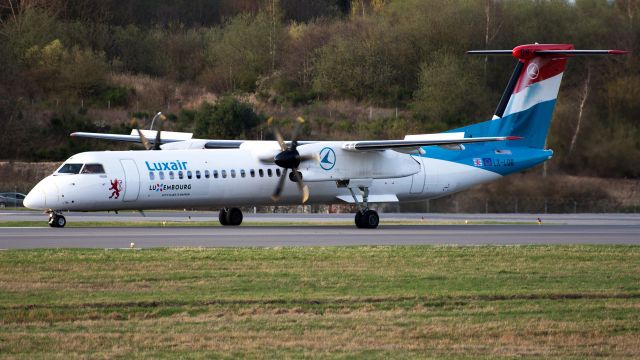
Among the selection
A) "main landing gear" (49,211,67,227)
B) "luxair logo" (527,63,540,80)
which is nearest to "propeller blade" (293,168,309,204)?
"main landing gear" (49,211,67,227)

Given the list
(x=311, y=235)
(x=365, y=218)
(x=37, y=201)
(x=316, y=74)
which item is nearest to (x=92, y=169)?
(x=37, y=201)

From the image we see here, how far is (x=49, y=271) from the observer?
744 inches

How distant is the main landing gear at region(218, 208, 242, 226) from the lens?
3353 cm

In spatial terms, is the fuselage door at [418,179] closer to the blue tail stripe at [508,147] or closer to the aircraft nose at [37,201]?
the blue tail stripe at [508,147]

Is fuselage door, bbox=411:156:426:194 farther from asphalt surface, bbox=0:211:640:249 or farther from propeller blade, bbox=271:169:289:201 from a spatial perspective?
propeller blade, bbox=271:169:289:201

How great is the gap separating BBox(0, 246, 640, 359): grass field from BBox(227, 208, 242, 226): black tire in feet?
35.7

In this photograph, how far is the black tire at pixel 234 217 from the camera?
33562mm

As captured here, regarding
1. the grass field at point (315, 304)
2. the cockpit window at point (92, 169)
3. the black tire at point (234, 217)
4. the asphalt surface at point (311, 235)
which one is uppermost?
the cockpit window at point (92, 169)

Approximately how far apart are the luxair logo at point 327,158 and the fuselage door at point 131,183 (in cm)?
579

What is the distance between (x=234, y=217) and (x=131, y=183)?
504 cm

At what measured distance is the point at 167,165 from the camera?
3042cm

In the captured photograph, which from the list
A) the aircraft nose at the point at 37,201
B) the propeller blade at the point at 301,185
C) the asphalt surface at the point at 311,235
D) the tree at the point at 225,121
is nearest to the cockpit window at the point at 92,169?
the aircraft nose at the point at 37,201

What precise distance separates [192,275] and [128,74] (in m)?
48.7

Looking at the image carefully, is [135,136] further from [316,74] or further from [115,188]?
[316,74]
